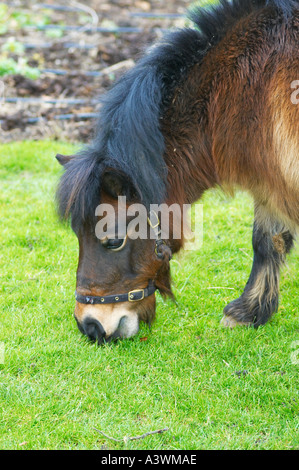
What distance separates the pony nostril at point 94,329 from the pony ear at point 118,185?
0.77 meters

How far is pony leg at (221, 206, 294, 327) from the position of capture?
375 cm

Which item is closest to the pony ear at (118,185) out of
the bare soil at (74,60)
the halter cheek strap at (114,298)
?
the halter cheek strap at (114,298)

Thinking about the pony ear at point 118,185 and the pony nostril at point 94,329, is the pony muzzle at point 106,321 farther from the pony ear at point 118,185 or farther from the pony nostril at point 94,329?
the pony ear at point 118,185

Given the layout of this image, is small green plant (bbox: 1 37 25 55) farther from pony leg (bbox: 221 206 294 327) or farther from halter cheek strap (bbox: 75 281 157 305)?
halter cheek strap (bbox: 75 281 157 305)

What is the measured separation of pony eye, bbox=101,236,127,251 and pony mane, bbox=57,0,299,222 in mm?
166

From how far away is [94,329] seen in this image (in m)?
3.30

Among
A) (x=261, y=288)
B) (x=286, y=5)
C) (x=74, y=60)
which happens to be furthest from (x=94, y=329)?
(x=74, y=60)

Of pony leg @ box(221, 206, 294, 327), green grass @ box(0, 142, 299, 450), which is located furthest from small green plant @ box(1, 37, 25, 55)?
pony leg @ box(221, 206, 294, 327)

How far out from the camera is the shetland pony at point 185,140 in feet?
9.31

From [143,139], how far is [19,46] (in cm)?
613

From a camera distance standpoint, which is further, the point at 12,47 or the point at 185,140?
the point at 12,47

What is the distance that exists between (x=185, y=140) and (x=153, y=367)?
53.0 inches

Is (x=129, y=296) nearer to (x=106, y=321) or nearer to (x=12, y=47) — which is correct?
(x=106, y=321)
